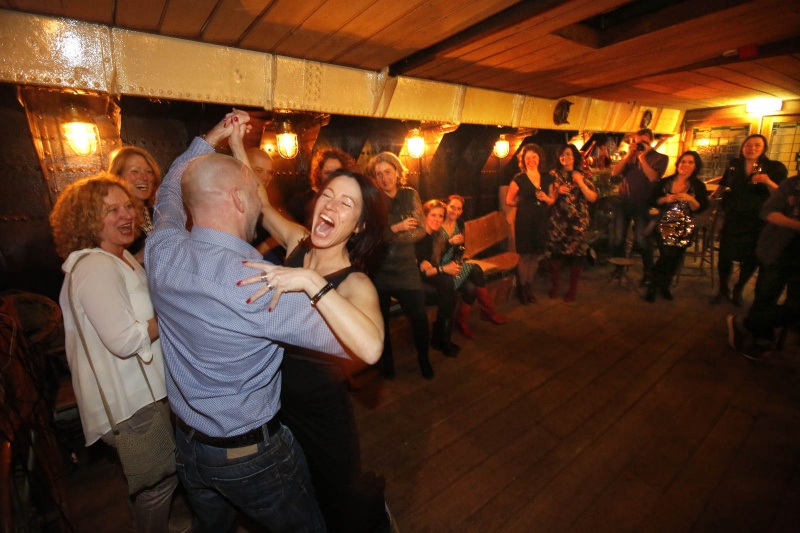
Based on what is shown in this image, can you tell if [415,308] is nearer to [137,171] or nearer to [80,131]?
[137,171]

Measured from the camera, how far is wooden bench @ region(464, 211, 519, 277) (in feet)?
20.9

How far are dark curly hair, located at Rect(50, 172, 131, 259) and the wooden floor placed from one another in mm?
2160

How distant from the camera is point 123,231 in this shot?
2.19 meters

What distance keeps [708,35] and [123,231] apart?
16.9 ft

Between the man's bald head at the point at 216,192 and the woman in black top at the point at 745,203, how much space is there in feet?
23.2

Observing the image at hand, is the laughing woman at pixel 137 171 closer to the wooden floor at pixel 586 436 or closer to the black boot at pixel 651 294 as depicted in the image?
the wooden floor at pixel 586 436

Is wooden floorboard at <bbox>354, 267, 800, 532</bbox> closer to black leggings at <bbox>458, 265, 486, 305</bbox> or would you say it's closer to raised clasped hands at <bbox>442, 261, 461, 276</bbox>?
black leggings at <bbox>458, 265, 486, 305</bbox>

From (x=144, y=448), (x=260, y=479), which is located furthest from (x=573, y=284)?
(x=144, y=448)

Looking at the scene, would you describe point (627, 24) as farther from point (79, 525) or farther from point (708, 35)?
point (79, 525)

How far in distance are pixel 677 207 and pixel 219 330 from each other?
23.1ft

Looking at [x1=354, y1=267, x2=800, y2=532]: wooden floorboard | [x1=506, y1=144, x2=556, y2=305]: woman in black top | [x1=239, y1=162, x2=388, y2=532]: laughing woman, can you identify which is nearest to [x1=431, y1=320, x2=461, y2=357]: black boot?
[x1=354, y1=267, x2=800, y2=532]: wooden floorboard

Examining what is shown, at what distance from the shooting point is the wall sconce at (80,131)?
377 cm

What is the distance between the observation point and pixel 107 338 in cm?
182

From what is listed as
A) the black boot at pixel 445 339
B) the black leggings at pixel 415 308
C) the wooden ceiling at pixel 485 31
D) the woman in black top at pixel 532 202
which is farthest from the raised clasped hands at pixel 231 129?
the woman in black top at pixel 532 202
